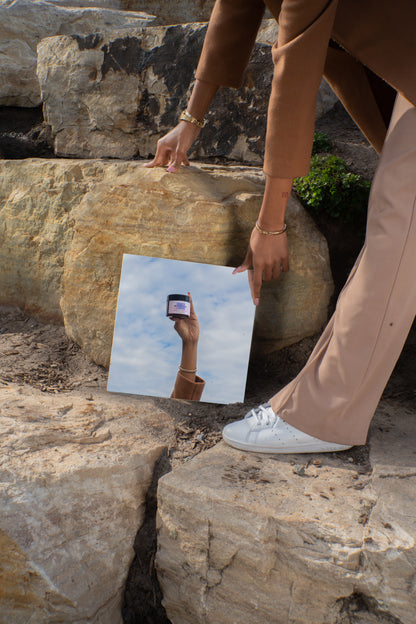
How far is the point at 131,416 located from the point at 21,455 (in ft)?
1.59

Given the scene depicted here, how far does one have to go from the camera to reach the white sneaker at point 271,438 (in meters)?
1.65

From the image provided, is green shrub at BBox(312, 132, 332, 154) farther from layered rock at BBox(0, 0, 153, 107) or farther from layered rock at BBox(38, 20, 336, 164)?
layered rock at BBox(0, 0, 153, 107)

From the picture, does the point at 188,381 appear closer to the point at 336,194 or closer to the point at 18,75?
the point at 336,194

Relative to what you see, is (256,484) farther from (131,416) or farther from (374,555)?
(131,416)

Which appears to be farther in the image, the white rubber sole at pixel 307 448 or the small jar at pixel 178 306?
the small jar at pixel 178 306

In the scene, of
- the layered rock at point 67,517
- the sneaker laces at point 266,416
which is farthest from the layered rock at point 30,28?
the sneaker laces at point 266,416

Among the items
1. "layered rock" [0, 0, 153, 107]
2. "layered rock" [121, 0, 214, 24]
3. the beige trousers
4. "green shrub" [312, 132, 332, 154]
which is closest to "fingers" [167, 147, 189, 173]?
"green shrub" [312, 132, 332, 154]

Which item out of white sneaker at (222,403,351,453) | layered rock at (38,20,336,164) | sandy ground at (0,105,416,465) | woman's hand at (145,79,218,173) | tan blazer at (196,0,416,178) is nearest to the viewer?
tan blazer at (196,0,416,178)

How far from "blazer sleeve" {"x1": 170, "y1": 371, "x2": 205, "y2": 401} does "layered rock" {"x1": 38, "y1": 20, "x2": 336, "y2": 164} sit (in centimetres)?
133

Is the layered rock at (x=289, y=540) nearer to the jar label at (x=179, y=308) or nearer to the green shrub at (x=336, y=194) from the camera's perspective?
the jar label at (x=179, y=308)

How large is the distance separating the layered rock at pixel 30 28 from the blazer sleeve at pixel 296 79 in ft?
9.43

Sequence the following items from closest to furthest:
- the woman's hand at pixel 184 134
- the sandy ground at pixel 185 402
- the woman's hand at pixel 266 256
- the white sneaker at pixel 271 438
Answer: the white sneaker at pixel 271 438 < the woman's hand at pixel 266 256 < the sandy ground at pixel 185 402 < the woman's hand at pixel 184 134

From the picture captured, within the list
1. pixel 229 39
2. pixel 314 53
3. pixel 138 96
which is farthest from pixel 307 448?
pixel 138 96

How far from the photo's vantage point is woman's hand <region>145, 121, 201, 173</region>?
221 centimetres
